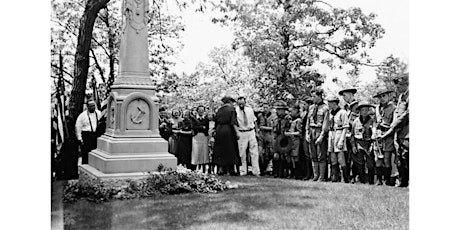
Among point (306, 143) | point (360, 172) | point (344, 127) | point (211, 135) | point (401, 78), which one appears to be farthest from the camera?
point (306, 143)

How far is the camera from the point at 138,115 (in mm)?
4859

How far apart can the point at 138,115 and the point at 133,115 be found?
0.14 feet

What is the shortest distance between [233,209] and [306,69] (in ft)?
4.35

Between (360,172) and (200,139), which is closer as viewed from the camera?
(360,172)

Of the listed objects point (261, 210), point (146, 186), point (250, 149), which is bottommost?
point (261, 210)

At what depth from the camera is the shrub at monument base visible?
4.40 m

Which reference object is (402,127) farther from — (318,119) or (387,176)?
(318,119)

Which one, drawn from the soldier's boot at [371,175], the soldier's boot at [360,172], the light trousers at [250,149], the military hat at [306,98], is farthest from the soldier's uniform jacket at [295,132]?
the soldier's boot at [371,175]

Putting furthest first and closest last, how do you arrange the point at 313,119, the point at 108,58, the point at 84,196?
the point at 313,119 < the point at 108,58 < the point at 84,196

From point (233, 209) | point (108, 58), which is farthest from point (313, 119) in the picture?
point (108, 58)

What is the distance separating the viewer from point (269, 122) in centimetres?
500

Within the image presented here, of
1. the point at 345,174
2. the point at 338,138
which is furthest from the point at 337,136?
the point at 345,174

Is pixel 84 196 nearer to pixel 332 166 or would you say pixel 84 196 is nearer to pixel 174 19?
pixel 174 19

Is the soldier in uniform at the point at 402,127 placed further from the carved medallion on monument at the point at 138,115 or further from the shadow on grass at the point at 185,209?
the carved medallion on monument at the point at 138,115
